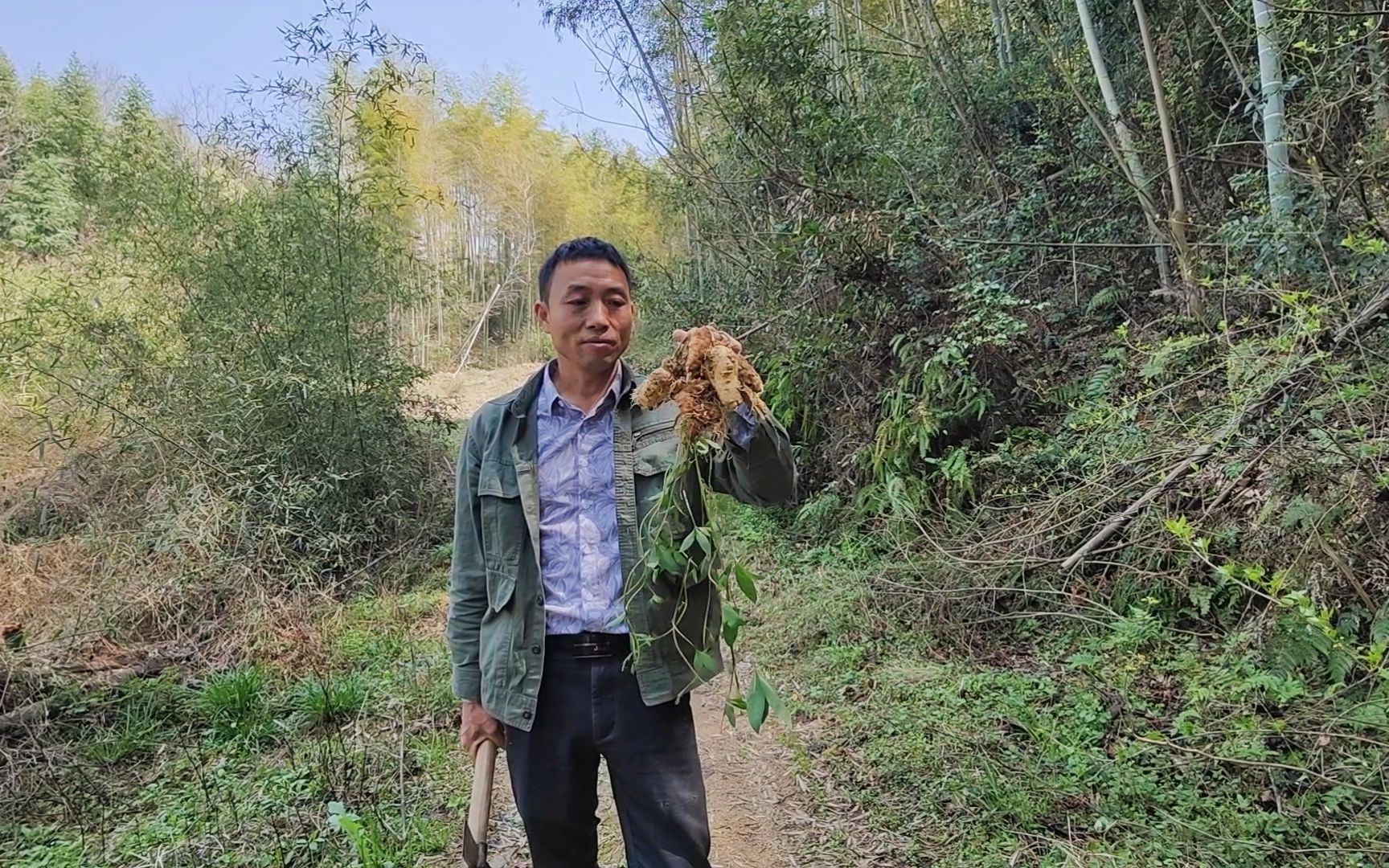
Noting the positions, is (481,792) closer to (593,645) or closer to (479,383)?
(593,645)

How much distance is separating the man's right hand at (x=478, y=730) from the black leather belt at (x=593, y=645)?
0.23 metres

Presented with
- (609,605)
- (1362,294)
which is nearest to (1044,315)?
(1362,294)

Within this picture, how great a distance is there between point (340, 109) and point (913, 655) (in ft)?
18.0

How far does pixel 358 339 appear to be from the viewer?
19.6 ft

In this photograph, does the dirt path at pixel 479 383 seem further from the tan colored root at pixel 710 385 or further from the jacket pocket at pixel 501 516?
the tan colored root at pixel 710 385

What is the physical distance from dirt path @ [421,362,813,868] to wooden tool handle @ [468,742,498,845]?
92cm

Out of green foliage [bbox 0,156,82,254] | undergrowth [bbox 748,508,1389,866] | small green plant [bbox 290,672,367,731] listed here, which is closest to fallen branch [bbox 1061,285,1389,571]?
undergrowth [bbox 748,508,1389,866]

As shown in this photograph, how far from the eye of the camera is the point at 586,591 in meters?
1.41

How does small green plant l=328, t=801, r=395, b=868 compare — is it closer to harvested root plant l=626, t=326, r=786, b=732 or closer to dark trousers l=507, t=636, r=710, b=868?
dark trousers l=507, t=636, r=710, b=868

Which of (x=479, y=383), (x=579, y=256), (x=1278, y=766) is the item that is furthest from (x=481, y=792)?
(x=479, y=383)

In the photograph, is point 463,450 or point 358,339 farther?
point 358,339

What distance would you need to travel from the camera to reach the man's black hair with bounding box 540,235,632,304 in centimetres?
145

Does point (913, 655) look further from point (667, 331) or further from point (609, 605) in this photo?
point (667, 331)

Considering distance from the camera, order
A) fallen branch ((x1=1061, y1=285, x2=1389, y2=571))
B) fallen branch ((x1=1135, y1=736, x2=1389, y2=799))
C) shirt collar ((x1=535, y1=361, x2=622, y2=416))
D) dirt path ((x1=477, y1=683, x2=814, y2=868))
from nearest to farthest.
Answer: shirt collar ((x1=535, y1=361, x2=622, y2=416)) → fallen branch ((x1=1135, y1=736, x2=1389, y2=799)) → dirt path ((x1=477, y1=683, x2=814, y2=868)) → fallen branch ((x1=1061, y1=285, x2=1389, y2=571))
